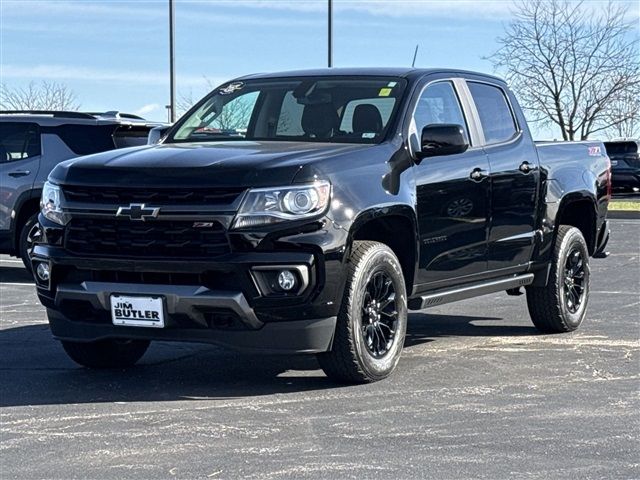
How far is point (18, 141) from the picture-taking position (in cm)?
1339

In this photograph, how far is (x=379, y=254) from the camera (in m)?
6.91

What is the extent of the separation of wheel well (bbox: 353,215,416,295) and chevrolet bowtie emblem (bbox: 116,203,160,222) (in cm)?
124

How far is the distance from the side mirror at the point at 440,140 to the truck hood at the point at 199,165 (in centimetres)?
42

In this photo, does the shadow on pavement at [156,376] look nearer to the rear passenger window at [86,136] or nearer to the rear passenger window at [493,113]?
the rear passenger window at [493,113]

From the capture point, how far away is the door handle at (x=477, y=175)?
7926 millimetres

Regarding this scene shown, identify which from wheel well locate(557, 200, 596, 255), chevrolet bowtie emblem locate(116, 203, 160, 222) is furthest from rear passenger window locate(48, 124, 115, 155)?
chevrolet bowtie emblem locate(116, 203, 160, 222)

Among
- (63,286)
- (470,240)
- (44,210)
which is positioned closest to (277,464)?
(63,286)

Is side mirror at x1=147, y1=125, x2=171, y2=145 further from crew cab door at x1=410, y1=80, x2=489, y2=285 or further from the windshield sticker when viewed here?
crew cab door at x1=410, y1=80, x2=489, y2=285

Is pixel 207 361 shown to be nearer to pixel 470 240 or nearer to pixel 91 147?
pixel 470 240

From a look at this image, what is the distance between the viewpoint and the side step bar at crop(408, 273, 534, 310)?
7.60 m

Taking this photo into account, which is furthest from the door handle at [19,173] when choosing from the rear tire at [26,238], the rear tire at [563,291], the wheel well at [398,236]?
the wheel well at [398,236]

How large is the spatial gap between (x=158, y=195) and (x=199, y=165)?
273 millimetres

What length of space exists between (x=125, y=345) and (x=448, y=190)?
2271mm

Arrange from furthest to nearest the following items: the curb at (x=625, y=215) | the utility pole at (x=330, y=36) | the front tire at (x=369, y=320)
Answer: the utility pole at (x=330, y=36), the curb at (x=625, y=215), the front tire at (x=369, y=320)
